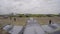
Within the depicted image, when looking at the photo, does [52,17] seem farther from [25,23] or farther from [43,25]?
[25,23]

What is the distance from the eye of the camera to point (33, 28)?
1.63 m

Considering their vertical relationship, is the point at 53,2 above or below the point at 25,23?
above

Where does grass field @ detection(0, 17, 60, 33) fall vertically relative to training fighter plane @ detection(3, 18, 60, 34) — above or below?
above

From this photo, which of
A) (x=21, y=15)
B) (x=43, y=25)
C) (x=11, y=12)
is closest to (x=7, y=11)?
(x=11, y=12)

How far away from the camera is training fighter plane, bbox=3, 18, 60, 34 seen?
1.59 metres

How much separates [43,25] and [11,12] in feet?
1.37

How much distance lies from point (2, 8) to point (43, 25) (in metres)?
0.53

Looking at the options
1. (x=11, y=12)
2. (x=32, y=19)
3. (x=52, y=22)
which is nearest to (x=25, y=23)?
(x=32, y=19)

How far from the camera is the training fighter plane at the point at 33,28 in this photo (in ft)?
5.23

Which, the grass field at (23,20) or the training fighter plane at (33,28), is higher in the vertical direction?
the grass field at (23,20)

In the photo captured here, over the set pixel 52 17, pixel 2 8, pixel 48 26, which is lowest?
pixel 48 26

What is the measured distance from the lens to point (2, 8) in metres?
1.64

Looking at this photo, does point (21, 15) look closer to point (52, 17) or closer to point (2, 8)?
point (2, 8)

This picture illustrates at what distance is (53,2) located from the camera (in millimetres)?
1651
